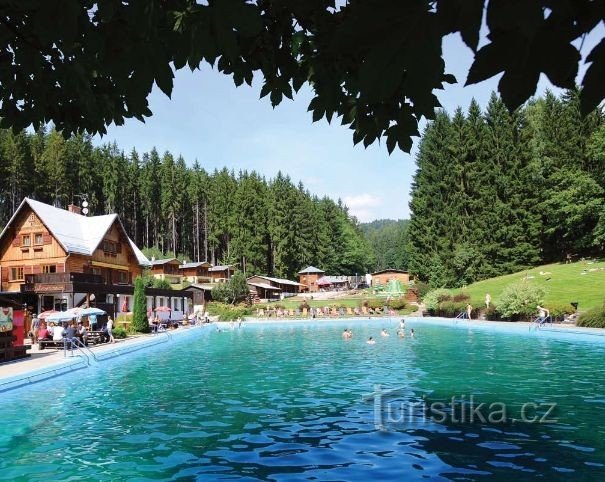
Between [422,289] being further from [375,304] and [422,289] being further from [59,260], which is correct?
[59,260]

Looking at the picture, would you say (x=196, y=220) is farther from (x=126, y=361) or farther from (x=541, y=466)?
(x=541, y=466)

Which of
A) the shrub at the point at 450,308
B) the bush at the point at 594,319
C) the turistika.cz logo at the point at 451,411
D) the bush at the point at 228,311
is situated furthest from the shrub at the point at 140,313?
the bush at the point at 594,319

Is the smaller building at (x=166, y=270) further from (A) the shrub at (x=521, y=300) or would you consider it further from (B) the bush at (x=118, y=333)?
(A) the shrub at (x=521, y=300)

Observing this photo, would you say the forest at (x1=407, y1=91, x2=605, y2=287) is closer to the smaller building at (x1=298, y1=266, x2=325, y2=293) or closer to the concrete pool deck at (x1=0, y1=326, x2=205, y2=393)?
the smaller building at (x1=298, y1=266, x2=325, y2=293)

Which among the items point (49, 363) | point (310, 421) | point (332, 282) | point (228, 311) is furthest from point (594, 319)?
point (332, 282)

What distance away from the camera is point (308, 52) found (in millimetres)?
4730

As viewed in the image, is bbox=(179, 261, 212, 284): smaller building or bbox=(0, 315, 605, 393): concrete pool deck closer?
bbox=(0, 315, 605, 393): concrete pool deck

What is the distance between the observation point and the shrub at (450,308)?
148ft

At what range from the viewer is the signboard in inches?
806

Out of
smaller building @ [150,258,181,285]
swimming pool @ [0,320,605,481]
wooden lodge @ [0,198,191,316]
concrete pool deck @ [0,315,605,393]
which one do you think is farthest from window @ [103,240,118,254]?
smaller building @ [150,258,181,285]

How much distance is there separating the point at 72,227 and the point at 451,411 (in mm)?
40417

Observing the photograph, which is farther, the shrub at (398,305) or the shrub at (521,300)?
the shrub at (398,305)

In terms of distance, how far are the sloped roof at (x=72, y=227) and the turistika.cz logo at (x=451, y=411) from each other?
113ft

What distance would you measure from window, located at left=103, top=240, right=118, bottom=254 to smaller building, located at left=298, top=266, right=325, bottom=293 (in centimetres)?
5058
